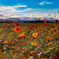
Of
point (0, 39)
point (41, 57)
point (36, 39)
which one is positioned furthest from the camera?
point (0, 39)

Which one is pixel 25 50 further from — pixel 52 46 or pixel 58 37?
pixel 58 37

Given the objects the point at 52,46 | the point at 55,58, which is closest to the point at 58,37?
the point at 52,46

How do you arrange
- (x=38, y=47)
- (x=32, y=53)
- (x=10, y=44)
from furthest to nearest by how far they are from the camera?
(x=10, y=44) < (x=38, y=47) < (x=32, y=53)

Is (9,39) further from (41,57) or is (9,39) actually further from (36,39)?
(41,57)

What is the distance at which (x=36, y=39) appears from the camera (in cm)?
326

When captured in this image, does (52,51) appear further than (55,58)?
Yes

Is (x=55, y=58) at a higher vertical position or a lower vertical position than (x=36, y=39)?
lower

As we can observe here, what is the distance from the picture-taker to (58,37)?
3.40 metres

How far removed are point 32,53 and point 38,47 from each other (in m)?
0.25

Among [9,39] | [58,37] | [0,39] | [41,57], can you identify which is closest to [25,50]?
[41,57]

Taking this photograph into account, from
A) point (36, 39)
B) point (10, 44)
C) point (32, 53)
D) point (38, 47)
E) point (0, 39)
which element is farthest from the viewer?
point (0, 39)

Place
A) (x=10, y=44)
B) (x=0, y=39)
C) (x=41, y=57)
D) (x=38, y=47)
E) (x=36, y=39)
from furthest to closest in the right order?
(x=0, y=39)
(x=10, y=44)
(x=36, y=39)
(x=38, y=47)
(x=41, y=57)

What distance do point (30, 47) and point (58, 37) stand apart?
90 centimetres

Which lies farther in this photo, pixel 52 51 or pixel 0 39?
pixel 0 39
